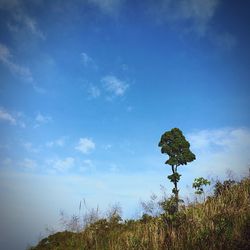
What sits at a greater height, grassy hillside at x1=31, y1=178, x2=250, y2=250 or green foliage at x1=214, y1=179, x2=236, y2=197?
green foliage at x1=214, y1=179, x2=236, y2=197

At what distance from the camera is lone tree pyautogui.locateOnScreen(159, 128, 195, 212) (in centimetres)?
3288

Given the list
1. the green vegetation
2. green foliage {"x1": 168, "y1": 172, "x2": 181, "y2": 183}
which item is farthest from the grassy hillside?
green foliage {"x1": 168, "y1": 172, "x2": 181, "y2": 183}

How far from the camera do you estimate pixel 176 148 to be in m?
33.1

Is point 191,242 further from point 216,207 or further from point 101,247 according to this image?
point 101,247

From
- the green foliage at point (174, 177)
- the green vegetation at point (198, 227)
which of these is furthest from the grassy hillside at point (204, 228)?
the green foliage at point (174, 177)

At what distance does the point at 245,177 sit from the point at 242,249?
491 centimetres

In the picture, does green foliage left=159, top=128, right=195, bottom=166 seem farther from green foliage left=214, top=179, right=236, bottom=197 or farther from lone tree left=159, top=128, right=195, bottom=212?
green foliage left=214, top=179, right=236, bottom=197

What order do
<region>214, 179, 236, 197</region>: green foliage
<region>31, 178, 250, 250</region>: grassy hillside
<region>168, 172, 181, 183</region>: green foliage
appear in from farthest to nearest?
<region>168, 172, 181, 183</region>: green foliage
<region>214, 179, 236, 197</region>: green foliage
<region>31, 178, 250, 250</region>: grassy hillside

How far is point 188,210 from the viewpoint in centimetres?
779

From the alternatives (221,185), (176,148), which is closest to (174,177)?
(176,148)

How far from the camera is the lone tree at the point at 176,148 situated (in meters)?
32.9

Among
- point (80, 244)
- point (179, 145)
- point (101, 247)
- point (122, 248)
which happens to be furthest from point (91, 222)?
point (179, 145)

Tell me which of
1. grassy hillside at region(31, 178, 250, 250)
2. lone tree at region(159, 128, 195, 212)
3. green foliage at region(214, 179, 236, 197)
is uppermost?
lone tree at region(159, 128, 195, 212)

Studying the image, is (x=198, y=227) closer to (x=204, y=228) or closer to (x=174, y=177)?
(x=204, y=228)
